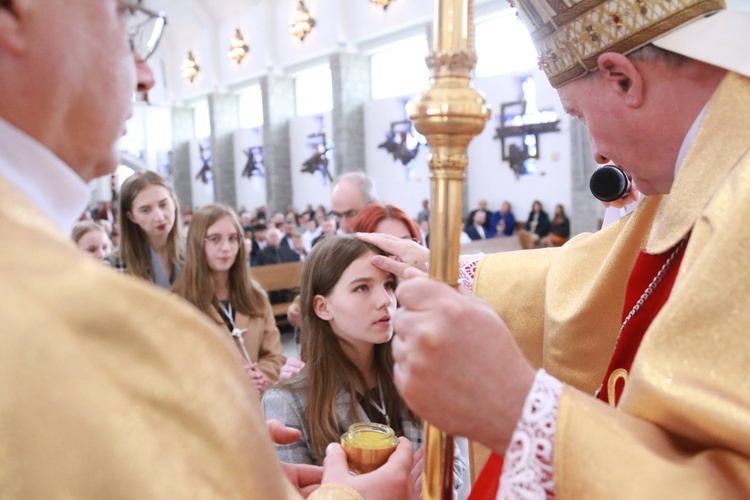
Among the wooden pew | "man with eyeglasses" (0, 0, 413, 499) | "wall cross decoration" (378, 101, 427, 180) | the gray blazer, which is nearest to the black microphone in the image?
the gray blazer

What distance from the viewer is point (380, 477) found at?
1.14m

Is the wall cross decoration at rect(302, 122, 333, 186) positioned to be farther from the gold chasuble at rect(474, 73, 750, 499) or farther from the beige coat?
the gold chasuble at rect(474, 73, 750, 499)

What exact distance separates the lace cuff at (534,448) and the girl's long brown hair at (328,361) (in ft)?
3.52

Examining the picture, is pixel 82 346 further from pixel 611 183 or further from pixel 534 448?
pixel 611 183

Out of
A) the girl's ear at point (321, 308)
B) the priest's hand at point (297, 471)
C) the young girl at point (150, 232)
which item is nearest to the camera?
the priest's hand at point (297, 471)

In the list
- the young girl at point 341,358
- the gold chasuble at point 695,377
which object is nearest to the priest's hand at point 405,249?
the young girl at point 341,358

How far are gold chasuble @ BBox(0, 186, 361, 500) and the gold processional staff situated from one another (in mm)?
369

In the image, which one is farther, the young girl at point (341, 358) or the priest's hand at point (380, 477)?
the young girl at point (341, 358)

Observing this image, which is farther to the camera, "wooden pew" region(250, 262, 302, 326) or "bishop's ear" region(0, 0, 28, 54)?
"wooden pew" region(250, 262, 302, 326)

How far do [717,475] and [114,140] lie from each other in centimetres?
90

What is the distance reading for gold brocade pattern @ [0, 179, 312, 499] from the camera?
0.60m

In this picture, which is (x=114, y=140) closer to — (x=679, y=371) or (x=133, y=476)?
(x=133, y=476)

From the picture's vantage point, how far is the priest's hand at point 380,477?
1123mm

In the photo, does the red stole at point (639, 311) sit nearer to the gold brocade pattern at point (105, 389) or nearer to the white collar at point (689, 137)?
the white collar at point (689, 137)
